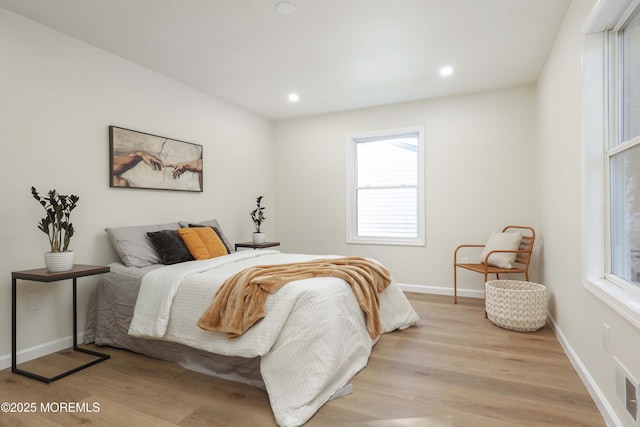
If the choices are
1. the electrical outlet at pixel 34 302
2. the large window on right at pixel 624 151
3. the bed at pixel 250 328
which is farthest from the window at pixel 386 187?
the electrical outlet at pixel 34 302

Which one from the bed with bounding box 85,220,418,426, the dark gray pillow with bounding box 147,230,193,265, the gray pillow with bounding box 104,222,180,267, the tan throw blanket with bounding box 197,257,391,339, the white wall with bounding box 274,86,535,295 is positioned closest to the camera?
the bed with bounding box 85,220,418,426

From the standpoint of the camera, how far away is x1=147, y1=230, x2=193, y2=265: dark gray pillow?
124 inches

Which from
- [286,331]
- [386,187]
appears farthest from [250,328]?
[386,187]

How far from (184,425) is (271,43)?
2824 mm

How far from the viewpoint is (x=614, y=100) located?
201 centimetres

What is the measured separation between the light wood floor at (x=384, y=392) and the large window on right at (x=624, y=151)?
2.70ft

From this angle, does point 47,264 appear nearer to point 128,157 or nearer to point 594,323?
point 128,157

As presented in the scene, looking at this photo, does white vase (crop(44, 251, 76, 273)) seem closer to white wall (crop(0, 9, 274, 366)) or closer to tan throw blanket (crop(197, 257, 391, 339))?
white wall (crop(0, 9, 274, 366))

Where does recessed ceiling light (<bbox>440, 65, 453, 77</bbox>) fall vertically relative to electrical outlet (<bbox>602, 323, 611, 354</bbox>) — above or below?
above

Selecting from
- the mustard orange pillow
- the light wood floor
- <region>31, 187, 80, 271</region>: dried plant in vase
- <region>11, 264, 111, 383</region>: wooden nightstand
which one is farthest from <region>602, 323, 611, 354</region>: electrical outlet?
<region>31, 187, 80, 271</region>: dried plant in vase

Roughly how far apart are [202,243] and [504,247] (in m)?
3.12

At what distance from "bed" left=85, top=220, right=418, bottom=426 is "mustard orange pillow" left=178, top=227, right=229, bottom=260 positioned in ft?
0.81

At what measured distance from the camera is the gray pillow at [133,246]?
301cm

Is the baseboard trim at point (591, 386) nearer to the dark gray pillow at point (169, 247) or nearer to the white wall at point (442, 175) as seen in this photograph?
the white wall at point (442, 175)
